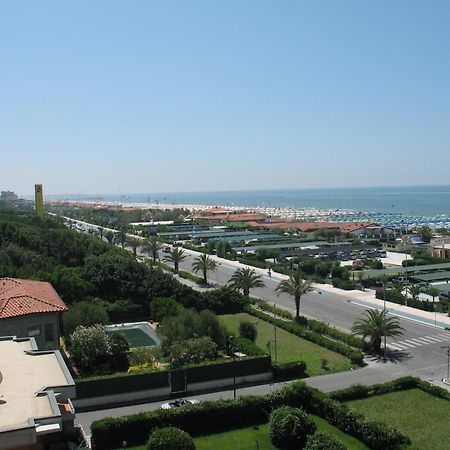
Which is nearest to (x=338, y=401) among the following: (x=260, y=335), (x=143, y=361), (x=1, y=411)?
(x=143, y=361)

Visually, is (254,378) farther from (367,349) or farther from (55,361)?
(55,361)

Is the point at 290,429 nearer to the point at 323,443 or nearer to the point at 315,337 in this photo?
the point at 323,443

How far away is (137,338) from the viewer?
36.8m

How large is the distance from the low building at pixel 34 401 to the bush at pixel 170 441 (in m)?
7.41

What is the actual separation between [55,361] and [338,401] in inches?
635

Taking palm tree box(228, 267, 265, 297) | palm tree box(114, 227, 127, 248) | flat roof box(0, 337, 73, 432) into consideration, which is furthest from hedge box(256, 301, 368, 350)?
palm tree box(114, 227, 127, 248)

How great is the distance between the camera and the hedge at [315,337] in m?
31.2

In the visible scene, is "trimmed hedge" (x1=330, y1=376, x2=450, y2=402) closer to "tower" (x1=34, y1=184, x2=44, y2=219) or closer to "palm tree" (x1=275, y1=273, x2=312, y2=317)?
"palm tree" (x1=275, y1=273, x2=312, y2=317)

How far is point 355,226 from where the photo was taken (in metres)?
105

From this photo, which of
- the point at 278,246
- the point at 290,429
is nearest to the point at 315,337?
the point at 290,429

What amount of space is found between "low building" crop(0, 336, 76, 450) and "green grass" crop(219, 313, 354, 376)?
20.1 meters

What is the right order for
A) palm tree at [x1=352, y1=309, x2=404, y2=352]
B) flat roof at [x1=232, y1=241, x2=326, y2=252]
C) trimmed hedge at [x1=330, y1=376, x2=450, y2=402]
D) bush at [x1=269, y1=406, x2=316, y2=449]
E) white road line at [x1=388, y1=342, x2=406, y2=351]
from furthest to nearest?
flat roof at [x1=232, y1=241, x2=326, y2=252]
white road line at [x1=388, y1=342, x2=406, y2=351]
palm tree at [x1=352, y1=309, x2=404, y2=352]
trimmed hedge at [x1=330, y1=376, x2=450, y2=402]
bush at [x1=269, y1=406, x2=316, y2=449]

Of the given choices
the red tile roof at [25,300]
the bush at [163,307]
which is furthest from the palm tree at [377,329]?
the red tile roof at [25,300]

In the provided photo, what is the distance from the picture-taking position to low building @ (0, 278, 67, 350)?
2627cm
